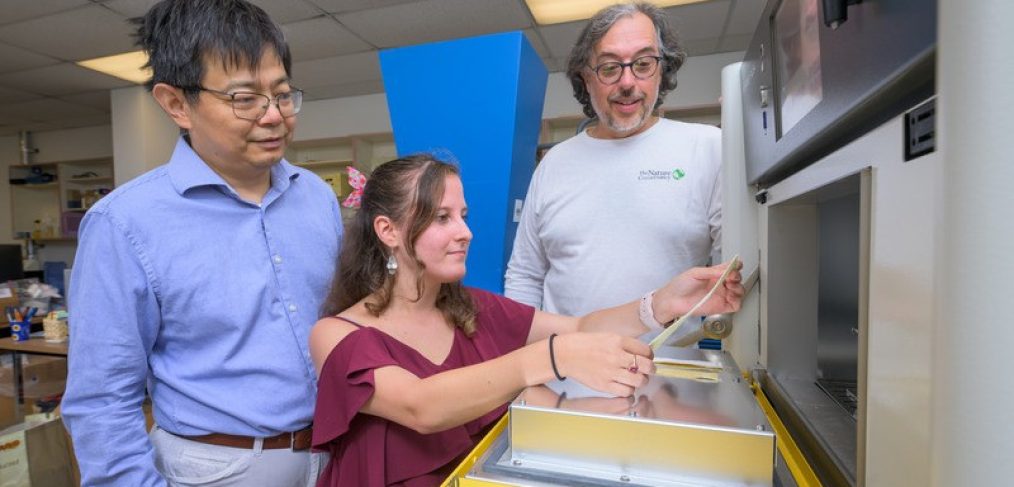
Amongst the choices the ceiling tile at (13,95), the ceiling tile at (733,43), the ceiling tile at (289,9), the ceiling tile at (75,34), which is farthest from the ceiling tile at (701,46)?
the ceiling tile at (13,95)

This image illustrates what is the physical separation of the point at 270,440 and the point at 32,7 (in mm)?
3581

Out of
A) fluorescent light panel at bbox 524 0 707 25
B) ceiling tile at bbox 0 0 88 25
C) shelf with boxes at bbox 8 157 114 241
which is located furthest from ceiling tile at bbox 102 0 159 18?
shelf with boxes at bbox 8 157 114 241

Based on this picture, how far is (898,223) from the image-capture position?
34 centimetres

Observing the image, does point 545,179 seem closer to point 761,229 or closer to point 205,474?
point 761,229

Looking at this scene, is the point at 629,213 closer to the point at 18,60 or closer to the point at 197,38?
the point at 197,38

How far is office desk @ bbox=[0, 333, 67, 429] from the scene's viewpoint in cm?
283

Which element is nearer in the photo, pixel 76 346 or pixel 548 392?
pixel 548 392

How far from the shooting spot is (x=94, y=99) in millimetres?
5078

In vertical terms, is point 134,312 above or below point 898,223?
below

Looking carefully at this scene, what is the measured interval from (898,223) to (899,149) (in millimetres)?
47

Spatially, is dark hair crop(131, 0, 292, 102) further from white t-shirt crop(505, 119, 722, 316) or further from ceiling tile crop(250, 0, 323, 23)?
ceiling tile crop(250, 0, 323, 23)

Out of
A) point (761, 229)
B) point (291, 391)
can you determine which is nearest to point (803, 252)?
point (761, 229)

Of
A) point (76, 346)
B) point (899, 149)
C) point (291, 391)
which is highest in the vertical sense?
point (899, 149)

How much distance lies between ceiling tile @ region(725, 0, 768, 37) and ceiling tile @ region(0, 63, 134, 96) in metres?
4.88
